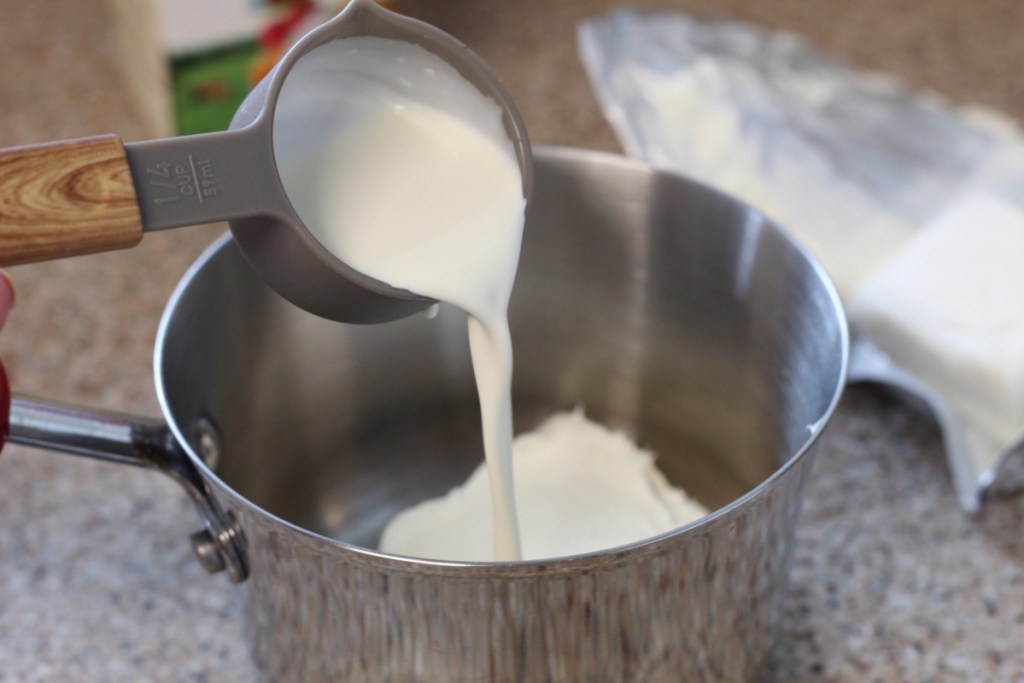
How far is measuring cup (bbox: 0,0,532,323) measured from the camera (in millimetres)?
474

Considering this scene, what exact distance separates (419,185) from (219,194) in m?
0.17

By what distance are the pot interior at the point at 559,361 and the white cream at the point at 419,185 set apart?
0.11 metres

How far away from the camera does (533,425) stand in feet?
2.90

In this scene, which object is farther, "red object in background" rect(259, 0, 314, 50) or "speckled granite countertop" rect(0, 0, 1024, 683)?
"red object in background" rect(259, 0, 314, 50)

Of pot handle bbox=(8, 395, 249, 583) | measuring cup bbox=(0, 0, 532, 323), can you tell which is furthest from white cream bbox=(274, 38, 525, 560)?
pot handle bbox=(8, 395, 249, 583)

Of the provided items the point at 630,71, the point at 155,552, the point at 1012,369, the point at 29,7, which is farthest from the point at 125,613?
the point at 29,7

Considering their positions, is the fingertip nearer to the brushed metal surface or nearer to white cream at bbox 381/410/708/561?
the brushed metal surface

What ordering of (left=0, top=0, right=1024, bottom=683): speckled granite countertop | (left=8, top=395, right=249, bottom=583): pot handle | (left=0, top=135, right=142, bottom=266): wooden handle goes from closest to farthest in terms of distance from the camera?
(left=0, top=135, right=142, bottom=266): wooden handle → (left=8, top=395, right=249, bottom=583): pot handle → (left=0, top=0, right=1024, bottom=683): speckled granite countertop

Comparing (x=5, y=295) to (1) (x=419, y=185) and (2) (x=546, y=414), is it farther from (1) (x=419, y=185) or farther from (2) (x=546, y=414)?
(2) (x=546, y=414)

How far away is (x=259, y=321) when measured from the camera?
0.77 metres

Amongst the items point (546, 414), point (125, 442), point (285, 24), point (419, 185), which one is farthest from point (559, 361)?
point (285, 24)

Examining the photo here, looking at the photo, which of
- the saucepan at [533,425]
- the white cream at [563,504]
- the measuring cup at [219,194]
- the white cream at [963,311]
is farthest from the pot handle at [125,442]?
the white cream at [963,311]

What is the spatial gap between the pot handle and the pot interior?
0.26 ft

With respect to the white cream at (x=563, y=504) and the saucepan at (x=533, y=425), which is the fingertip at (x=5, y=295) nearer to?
the saucepan at (x=533, y=425)
